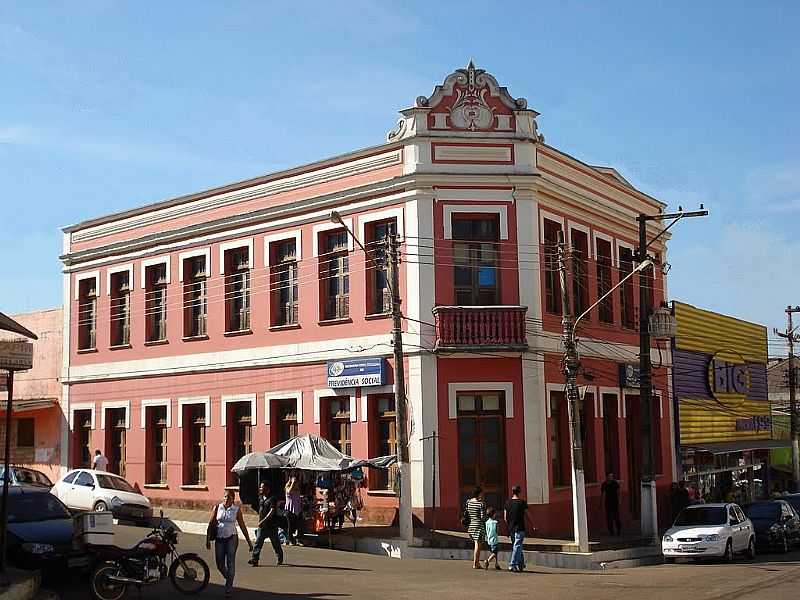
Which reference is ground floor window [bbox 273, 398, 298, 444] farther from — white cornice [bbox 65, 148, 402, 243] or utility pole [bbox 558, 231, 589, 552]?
utility pole [bbox 558, 231, 589, 552]

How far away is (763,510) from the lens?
28.2 meters

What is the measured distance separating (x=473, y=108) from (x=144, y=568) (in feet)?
51.0

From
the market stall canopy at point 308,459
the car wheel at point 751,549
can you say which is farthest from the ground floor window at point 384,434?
the car wheel at point 751,549

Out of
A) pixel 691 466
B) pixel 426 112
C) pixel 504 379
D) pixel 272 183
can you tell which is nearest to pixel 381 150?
pixel 426 112

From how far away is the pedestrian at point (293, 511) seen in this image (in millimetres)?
24625

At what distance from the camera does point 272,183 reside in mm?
29891

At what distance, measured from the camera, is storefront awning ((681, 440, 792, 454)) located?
121 feet

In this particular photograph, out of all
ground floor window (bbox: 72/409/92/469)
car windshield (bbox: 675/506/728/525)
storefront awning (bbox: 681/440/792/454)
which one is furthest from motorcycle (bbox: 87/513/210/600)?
storefront awning (bbox: 681/440/792/454)

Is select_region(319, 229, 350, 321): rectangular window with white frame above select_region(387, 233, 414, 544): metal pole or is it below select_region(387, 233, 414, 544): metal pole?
above

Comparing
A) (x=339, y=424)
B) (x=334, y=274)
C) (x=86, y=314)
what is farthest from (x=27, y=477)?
(x=334, y=274)

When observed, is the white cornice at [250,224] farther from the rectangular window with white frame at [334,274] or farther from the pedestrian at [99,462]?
the pedestrian at [99,462]

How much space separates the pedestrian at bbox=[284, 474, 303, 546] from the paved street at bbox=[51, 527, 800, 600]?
1409mm

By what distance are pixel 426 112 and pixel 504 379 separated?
737 cm

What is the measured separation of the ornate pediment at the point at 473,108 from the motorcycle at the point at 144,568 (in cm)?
1373
